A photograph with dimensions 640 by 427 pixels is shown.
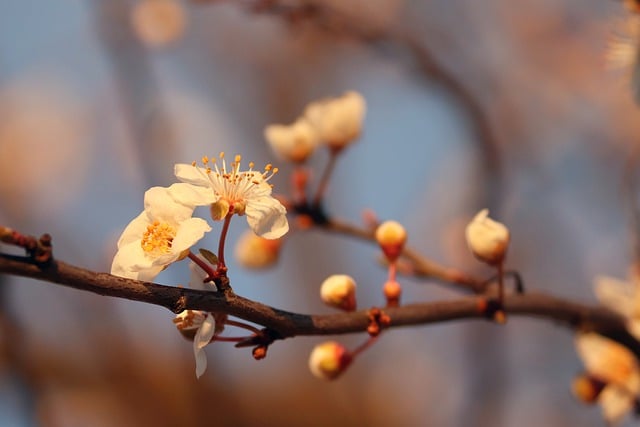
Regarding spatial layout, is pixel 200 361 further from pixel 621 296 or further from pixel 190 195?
A: pixel 621 296

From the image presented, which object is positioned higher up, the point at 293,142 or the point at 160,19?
the point at 160,19

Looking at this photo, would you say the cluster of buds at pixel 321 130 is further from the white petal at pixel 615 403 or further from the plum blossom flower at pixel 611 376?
the white petal at pixel 615 403

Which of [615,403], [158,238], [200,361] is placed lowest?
[615,403]

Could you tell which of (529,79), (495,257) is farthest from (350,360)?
(529,79)

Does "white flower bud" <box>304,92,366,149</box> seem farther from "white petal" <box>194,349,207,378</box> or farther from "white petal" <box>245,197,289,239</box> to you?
"white petal" <box>194,349,207,378</box>

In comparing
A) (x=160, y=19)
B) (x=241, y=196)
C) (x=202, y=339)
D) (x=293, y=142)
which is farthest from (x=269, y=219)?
(x=160, y=19)

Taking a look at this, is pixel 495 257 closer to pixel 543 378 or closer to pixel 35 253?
pixel 35 253

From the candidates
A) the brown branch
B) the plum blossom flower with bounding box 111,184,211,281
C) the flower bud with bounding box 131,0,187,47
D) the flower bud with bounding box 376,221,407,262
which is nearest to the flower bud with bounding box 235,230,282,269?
the flower bud with bounding box 376,221,407,262
